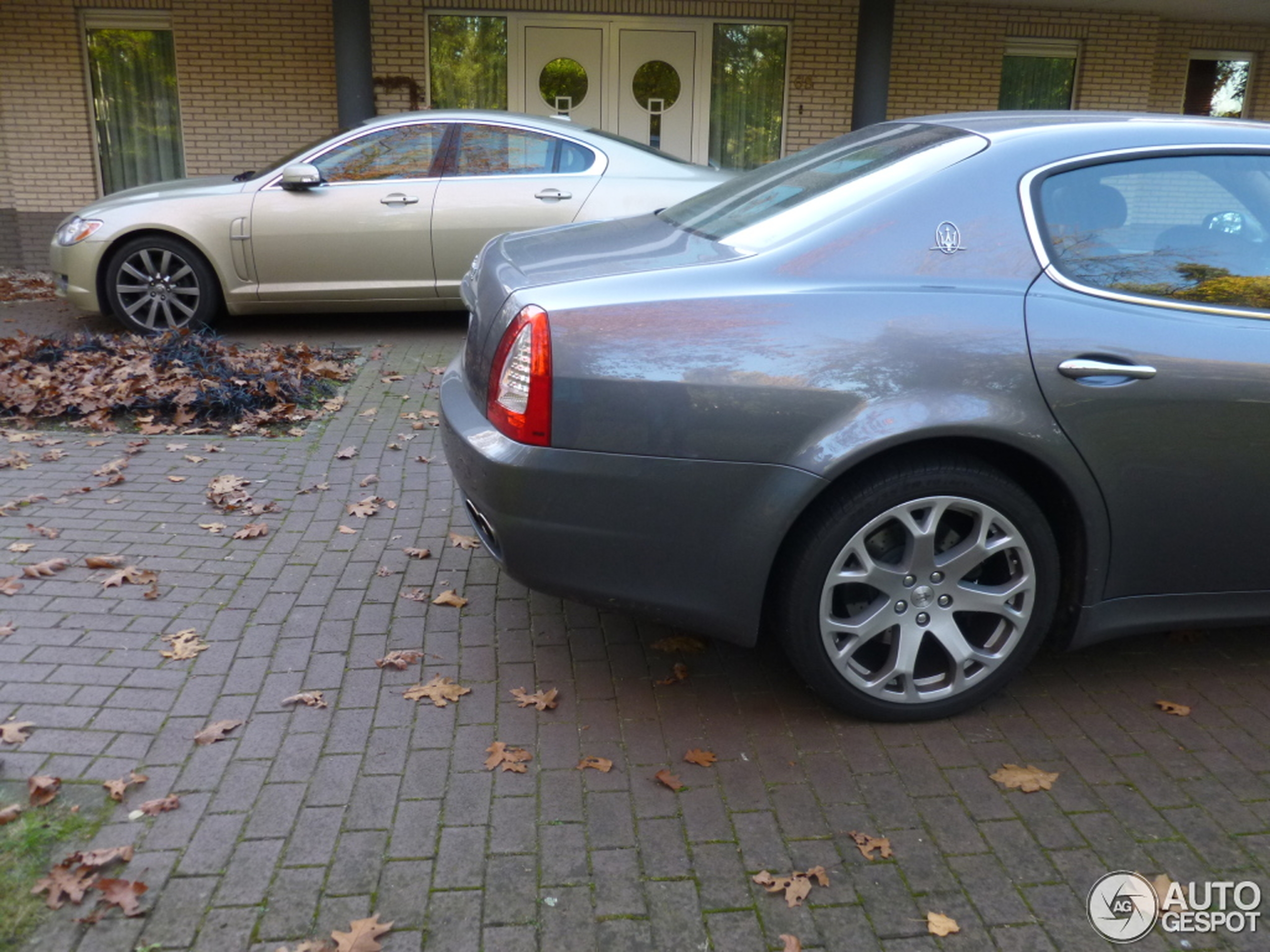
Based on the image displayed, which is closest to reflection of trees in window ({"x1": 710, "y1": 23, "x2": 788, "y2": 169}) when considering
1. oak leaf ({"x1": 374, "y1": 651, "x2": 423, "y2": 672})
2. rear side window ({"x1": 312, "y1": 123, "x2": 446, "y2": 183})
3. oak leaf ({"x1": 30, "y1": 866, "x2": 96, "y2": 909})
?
rear side window ({"x1": 312, "y1": 123, "x2": 446, "y2": 183})

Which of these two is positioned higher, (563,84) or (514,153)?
(563,84)

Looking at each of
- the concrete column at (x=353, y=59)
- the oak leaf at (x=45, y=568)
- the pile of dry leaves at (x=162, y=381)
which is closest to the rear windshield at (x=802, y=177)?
the oak leaf at (x=45, y=568)

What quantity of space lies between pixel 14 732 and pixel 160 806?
2.01 ft

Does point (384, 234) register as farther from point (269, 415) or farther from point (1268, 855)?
point (1268, 855)

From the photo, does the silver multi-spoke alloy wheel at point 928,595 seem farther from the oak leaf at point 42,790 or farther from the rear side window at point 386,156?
the rear side window at point 386,156

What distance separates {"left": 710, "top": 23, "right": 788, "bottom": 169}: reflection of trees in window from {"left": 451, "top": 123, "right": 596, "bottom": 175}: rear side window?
15.9 feet

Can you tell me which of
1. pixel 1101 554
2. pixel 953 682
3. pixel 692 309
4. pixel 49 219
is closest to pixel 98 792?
pixel 692 309

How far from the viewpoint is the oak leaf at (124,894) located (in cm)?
252

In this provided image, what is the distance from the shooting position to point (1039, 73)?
45.4 ft

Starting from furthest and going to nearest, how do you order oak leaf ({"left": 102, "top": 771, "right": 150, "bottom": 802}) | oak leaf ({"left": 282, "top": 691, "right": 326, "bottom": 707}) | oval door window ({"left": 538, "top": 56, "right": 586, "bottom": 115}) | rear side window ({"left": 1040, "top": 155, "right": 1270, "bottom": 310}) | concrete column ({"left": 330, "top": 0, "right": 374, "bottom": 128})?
oval door window ({"left": 538, "top": 56, "right": 586, "bottom": 115}), concrete column ({"left": 330, "top": 0, "right": 374, "bottom": 128}), oak leaf ({"left": 282, "top": 691, "right": 326, "bottom": 707}), rear side window ({"left": 1040, "top": 155, "right": 1270, "bottom": 310}), oak leaf ({"left": 102, "top": 771, "right": 150, "bottom": 802})

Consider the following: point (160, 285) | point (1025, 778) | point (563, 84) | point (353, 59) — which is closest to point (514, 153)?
point (160, 285)

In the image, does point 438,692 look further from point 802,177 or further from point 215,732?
point 802,177

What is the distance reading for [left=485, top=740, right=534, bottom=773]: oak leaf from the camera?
3.10 metres

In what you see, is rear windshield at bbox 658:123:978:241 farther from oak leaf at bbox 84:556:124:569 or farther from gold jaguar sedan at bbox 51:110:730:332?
gold jaguar sedan at bbox 51:110:730:332
